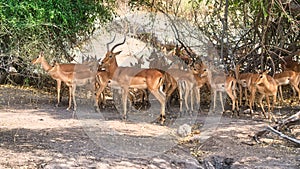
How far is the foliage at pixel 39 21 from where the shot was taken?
489 centimetres

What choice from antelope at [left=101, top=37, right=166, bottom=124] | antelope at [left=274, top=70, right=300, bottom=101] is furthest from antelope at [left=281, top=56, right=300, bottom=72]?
antelope at [left=101, top=37, right=166, bottom=124]

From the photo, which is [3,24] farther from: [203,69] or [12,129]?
[203,69]

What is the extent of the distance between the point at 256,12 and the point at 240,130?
1974 mm

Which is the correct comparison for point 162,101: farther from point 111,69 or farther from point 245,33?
point 245,33

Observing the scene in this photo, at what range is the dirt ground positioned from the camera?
17.4ft

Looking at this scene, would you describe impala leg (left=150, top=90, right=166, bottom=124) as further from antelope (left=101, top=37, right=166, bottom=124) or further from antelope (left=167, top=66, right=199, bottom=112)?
antelope (left=167, top=66, right=199, bottom=112)

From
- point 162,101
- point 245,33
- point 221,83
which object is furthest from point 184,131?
point 245,33

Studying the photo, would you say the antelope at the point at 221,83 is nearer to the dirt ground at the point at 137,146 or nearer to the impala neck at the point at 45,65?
the dirt ground at the point at 137,146

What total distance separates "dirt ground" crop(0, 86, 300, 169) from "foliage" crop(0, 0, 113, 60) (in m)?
1.07

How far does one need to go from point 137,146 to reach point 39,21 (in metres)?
1.89

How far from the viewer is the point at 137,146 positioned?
5.94m

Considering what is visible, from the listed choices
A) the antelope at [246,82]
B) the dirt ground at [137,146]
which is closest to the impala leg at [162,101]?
the dirt ground at [137,146]

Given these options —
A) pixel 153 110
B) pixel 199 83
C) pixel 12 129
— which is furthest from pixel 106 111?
pixel 12 129

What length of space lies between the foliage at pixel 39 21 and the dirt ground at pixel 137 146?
1065 mm
